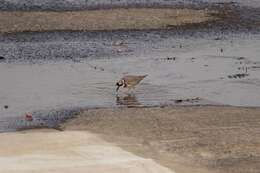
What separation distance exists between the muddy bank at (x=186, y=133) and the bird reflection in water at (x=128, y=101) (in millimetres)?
694

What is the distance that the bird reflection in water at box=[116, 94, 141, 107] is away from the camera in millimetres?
15688

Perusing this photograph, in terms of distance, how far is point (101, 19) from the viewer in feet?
88.7

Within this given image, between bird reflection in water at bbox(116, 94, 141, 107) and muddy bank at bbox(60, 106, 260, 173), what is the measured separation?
2.28 ft

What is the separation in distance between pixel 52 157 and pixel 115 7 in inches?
756

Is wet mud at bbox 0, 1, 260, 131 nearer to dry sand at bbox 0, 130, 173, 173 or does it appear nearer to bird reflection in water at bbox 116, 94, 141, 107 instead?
bird reflection in water at bbox 116, 94, 141, 107

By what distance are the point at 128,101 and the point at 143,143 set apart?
12.3ft

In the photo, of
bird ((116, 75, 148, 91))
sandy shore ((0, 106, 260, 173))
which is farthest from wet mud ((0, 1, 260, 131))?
sandy shore ((0, 106, 260, 173))

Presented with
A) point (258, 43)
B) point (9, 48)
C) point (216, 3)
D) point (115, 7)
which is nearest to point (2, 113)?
point (9, 48)

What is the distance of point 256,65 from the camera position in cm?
1986

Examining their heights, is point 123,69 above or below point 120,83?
below

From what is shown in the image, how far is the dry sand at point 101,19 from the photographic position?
25875mm

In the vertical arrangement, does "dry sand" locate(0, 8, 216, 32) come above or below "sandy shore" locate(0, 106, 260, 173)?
above

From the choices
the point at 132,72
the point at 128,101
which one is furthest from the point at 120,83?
the point at 132,72

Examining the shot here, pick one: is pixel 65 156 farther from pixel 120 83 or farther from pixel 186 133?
pixel 120 83
